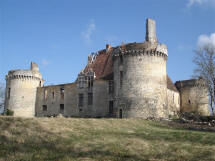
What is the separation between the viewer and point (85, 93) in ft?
115

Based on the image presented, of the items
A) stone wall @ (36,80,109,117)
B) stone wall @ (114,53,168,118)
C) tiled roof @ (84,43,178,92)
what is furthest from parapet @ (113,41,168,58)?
stone wall @ (36,80,109,117)

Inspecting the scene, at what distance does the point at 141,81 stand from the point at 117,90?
9.52 feet

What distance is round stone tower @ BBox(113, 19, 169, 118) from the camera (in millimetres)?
28125

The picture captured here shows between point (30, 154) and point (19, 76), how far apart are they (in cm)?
3138

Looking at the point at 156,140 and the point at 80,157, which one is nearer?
the point at 80,157

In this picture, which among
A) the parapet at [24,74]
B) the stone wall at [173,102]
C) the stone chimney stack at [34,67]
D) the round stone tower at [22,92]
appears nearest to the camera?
the stone wall at [173,102]

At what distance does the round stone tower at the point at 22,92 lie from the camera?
40000 millimetres

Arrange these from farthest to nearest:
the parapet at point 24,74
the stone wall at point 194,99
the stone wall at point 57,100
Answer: the parapet at point 24,74 < the stone wall at point 57,100 < the stone wall at point 194,99

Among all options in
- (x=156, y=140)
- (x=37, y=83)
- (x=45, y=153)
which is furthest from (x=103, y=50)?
(x=45, y=153)

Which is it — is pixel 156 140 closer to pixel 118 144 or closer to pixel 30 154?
pixel 118 144

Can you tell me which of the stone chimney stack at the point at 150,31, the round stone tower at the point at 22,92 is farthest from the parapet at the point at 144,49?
the round stone tower at the point at 22,92

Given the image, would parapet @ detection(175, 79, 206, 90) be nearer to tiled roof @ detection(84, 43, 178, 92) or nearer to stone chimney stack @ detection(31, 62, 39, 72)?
tiled roof @ detection(84, 43, 178, 92)

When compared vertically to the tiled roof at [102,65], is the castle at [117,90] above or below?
below

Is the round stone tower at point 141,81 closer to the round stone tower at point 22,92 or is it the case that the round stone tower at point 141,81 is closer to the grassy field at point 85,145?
the grassy field at point 85,145
